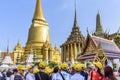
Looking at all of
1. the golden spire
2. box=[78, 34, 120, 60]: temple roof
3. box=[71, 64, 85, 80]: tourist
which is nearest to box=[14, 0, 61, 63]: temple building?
the golden spire

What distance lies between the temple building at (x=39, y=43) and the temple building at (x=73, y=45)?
10.1 feet

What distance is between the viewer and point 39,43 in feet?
188

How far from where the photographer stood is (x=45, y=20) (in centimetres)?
6316

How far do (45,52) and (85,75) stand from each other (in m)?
45.6

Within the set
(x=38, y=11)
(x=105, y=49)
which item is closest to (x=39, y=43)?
(x=38, y=11)

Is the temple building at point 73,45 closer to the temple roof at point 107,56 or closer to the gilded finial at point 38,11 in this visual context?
the gilded finial at point 38,11

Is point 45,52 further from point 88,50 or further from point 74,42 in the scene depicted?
point 88,50

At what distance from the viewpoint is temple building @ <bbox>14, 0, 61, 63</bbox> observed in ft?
175

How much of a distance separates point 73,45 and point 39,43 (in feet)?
29.6

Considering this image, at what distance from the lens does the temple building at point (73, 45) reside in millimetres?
50562

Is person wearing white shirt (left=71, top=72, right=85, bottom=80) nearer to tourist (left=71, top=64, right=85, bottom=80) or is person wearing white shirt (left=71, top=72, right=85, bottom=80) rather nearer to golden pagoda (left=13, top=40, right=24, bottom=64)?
tourist (left=71, top=64, right=85, bottom=80)

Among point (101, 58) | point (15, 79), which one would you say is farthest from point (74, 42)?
point (15, 79)

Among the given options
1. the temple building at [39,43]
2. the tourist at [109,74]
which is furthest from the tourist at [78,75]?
the temple building at [39,43]

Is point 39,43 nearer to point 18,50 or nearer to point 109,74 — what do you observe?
point 18,50
